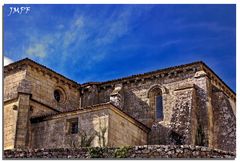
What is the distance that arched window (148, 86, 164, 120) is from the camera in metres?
22.7

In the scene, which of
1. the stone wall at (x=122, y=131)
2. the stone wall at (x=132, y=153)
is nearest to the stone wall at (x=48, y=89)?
the stone wall at (x=122, y=131)

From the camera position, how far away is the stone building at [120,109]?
62.6 feet

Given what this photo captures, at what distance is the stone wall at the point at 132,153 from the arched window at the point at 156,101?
10.7 meters

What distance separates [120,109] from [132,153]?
7.39 m

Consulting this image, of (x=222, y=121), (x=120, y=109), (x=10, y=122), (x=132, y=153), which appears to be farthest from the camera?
(x=222, y=121)

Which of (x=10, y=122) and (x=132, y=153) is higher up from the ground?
(x=10, y=122)

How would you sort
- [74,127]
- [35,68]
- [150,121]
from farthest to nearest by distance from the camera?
[150,121]
[35,68]
[74,127]

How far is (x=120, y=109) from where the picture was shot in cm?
1936

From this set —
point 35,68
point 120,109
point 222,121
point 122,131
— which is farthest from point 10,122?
point 222,121

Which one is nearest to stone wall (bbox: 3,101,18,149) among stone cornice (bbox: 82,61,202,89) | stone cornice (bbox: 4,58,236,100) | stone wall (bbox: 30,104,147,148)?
stone wall (bbox: 30,104,147,148)

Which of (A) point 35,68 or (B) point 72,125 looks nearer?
(B) point 72,125

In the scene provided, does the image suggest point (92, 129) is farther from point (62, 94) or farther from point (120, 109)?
point (62, 94)

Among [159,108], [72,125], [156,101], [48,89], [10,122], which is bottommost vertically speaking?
[72,125]

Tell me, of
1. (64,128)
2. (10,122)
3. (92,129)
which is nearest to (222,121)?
(92,129)
